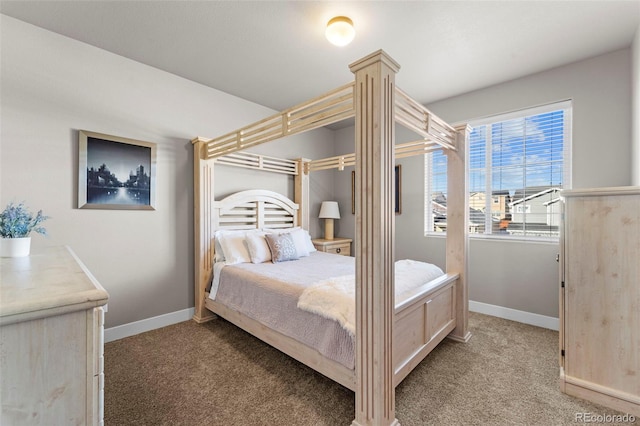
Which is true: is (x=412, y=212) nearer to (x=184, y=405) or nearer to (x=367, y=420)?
(x=367, y=420)

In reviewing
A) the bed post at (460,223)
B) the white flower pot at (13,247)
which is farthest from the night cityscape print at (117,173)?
the bed post at (460,223)

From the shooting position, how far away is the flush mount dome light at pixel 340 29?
6.66 ft

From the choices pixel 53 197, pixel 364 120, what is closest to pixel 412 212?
pixel 364 120

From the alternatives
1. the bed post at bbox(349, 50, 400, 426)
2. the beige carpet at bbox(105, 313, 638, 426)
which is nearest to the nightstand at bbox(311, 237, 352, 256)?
the beige carpet at bbox(105, 313, 638, 426)

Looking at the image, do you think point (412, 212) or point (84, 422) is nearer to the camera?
point (84, 422)

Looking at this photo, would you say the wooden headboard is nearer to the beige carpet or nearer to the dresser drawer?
the dresser drawer

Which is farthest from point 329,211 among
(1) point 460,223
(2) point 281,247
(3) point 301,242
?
(1) point 460,223

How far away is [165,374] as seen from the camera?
211 cm

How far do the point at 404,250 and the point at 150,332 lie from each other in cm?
320

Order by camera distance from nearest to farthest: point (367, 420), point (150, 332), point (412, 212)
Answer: point (367, 420), point (150, 332), point (412, 212)

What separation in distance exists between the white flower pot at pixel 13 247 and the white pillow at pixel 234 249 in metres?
1.62

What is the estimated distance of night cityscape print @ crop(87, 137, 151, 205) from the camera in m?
2.52

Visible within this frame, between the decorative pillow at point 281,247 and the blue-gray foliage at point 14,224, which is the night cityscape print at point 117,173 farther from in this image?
the decorative pillow at point 281,247

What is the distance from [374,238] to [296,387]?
1278mm
